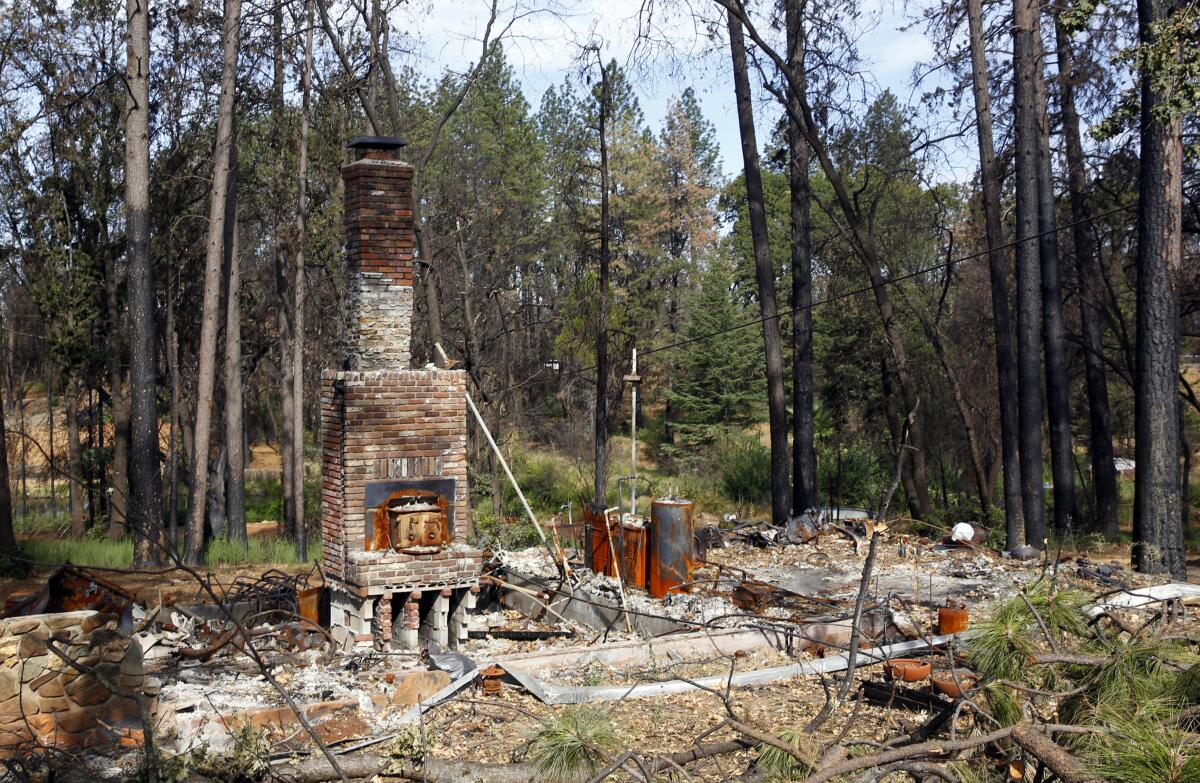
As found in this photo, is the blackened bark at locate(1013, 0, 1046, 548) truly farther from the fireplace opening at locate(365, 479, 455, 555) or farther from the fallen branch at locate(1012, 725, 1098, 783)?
the fallen branch at locate(1012, 725, 1098, 783)

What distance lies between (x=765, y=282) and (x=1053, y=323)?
5.02m

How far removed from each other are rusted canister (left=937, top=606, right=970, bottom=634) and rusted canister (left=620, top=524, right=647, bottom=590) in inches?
150

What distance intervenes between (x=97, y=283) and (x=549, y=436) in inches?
699

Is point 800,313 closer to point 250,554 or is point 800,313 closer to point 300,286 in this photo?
point 300,286

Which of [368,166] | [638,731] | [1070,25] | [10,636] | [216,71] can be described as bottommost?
[638,731]

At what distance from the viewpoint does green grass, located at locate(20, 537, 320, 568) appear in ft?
53.0

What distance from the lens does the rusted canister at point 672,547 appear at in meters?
12.2

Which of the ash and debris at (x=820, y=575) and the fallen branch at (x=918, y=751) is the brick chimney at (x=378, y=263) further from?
the fallen branch at (x=918, y=751)

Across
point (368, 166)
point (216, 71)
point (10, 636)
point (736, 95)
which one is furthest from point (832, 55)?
point (10, 636)

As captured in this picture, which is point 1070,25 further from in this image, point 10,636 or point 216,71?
point 216,71

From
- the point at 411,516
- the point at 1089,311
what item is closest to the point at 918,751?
the point at 411,516

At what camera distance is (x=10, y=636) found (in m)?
7.05

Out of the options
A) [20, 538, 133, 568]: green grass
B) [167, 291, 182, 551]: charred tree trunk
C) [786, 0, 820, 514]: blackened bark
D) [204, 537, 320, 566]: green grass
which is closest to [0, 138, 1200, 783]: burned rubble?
[786, 0, 820, 514]: blackened bark

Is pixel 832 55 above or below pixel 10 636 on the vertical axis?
above
